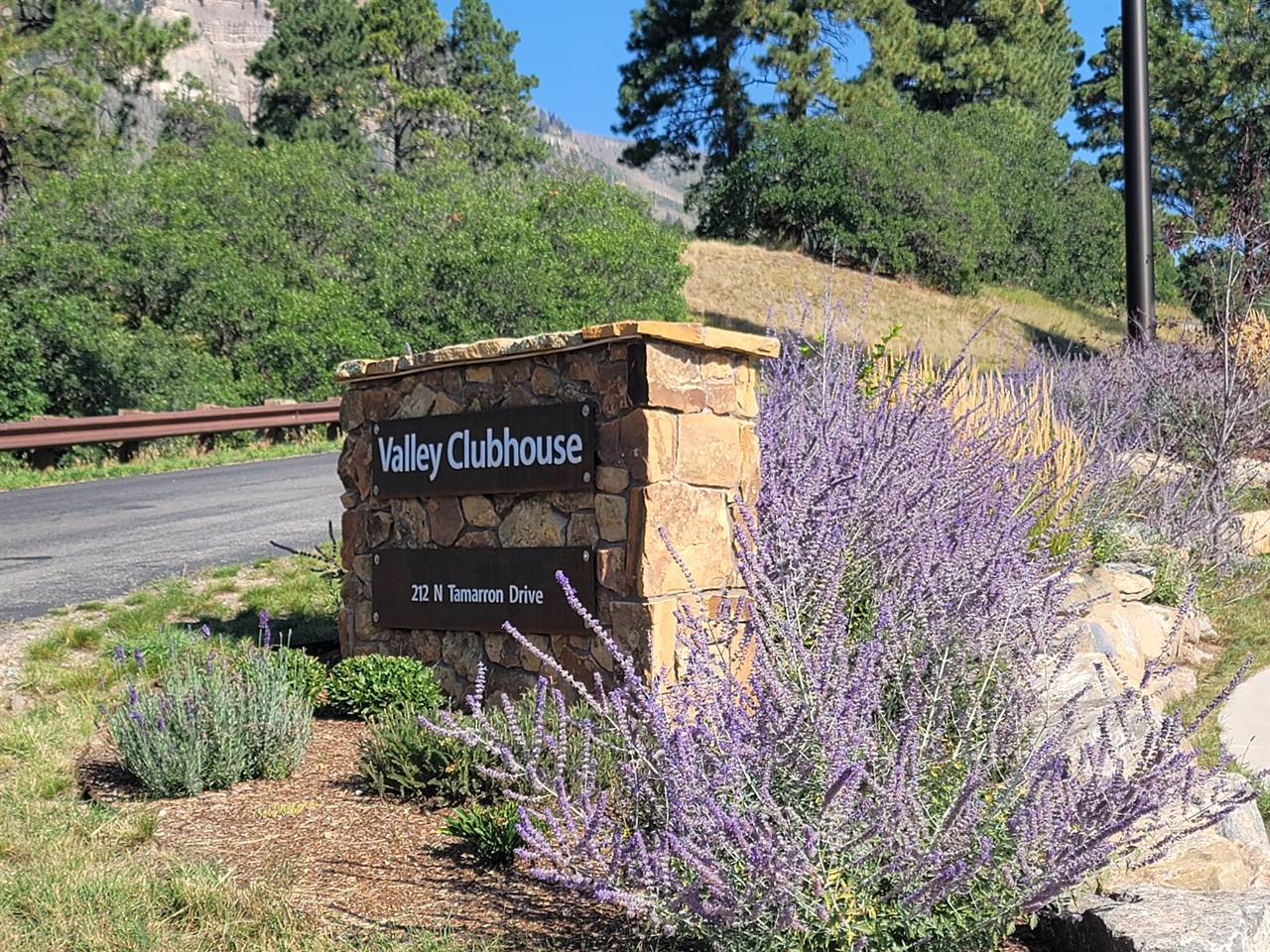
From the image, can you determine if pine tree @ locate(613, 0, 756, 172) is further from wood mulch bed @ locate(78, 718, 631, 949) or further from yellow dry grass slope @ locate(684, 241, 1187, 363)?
wood mulch bed @ locate(78, 718, 631, 949)

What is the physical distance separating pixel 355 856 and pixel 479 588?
1556mm

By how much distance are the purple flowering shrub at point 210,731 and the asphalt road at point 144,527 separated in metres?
3.26

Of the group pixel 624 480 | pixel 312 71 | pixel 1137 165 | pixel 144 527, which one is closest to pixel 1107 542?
pixel 624 480

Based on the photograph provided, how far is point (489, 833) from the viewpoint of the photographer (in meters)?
3.88

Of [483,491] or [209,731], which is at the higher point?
[483,491]

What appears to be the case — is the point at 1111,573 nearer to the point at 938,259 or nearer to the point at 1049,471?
the point at 1049,471

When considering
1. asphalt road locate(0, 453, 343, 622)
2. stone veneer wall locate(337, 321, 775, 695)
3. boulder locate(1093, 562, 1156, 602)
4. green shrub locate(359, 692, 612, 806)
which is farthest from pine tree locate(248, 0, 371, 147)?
green shrub locate(359, 692, 612, 806)

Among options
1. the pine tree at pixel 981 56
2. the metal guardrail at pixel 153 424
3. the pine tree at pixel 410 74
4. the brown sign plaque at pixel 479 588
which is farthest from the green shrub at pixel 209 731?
the pine tree at pixel 981 56

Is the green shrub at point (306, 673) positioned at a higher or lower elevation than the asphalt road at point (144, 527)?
lower

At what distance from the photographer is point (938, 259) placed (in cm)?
3416

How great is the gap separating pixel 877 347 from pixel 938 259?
27687 mm

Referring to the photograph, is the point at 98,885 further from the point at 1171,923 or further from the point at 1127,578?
the point at 1127,578

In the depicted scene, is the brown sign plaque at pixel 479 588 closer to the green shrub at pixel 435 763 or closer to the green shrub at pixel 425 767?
the green shrub at pixel 435 763

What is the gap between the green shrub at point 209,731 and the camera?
458 centimetres
